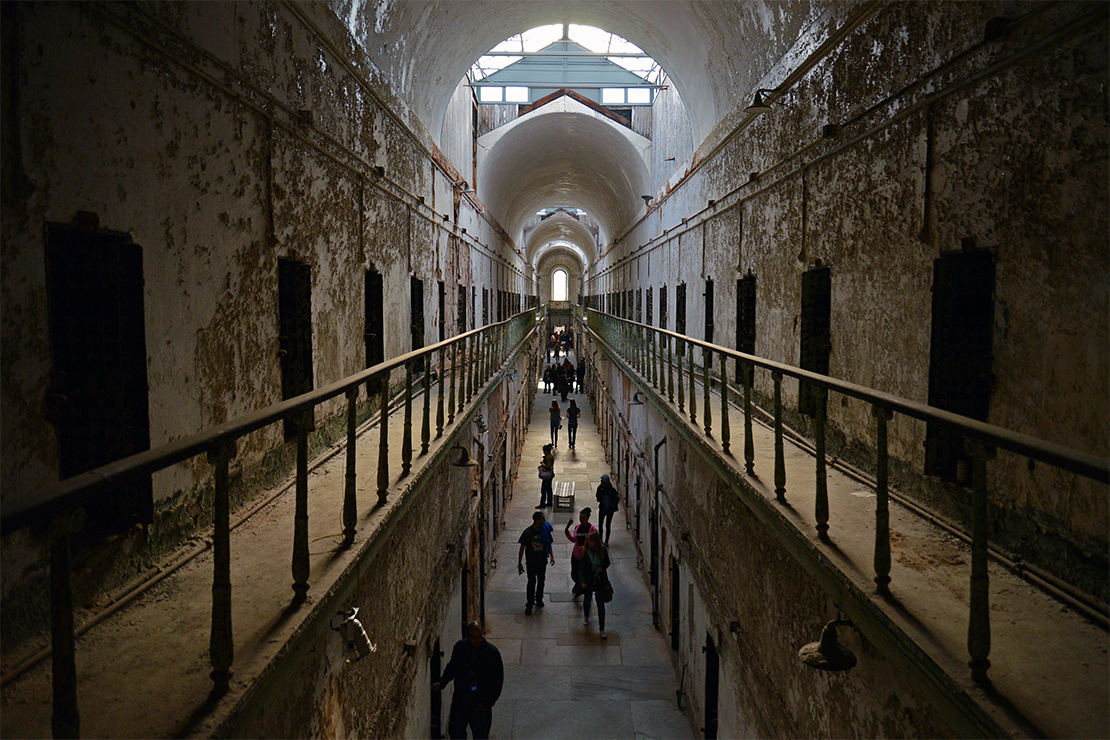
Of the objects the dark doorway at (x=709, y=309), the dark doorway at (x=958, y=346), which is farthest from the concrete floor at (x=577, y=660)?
the dark doorway at (x=958, y=346)

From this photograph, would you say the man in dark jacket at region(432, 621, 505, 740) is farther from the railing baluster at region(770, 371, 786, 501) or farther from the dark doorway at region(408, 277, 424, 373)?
the dark doorway at region(408, 277, 424, 373)

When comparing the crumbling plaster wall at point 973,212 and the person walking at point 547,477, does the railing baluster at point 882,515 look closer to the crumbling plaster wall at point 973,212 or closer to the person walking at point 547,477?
the crumbling plaster wall at point 973,212

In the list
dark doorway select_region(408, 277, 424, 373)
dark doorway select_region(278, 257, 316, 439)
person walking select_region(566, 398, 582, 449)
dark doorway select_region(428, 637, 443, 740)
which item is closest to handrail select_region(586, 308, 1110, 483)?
dark doorway select_region(278, 257, 316, 439)

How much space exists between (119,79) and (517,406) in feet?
59.1

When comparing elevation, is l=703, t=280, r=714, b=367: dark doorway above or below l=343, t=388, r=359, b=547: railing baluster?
above

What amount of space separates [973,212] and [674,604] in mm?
7402

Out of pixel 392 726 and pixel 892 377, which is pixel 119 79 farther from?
pixel 892 377

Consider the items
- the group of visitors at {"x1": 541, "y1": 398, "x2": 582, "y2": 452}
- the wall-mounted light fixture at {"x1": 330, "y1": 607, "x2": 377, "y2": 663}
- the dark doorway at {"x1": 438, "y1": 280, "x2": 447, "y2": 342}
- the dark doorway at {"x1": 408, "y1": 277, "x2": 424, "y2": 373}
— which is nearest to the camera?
the wall-mounted light fixture at {"x1": 330, "y1": 607, "x2": 377, "y2": 663}

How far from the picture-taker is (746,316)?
8.93 metres

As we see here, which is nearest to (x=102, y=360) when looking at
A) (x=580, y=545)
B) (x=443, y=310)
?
(x=580, y=545)

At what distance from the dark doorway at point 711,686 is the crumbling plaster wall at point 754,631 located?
0.21 m

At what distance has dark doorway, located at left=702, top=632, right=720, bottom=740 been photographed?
277 inches

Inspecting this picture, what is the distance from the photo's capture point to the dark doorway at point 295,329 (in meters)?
5.36

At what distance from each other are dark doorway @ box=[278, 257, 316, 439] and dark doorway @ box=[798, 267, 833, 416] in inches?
167
